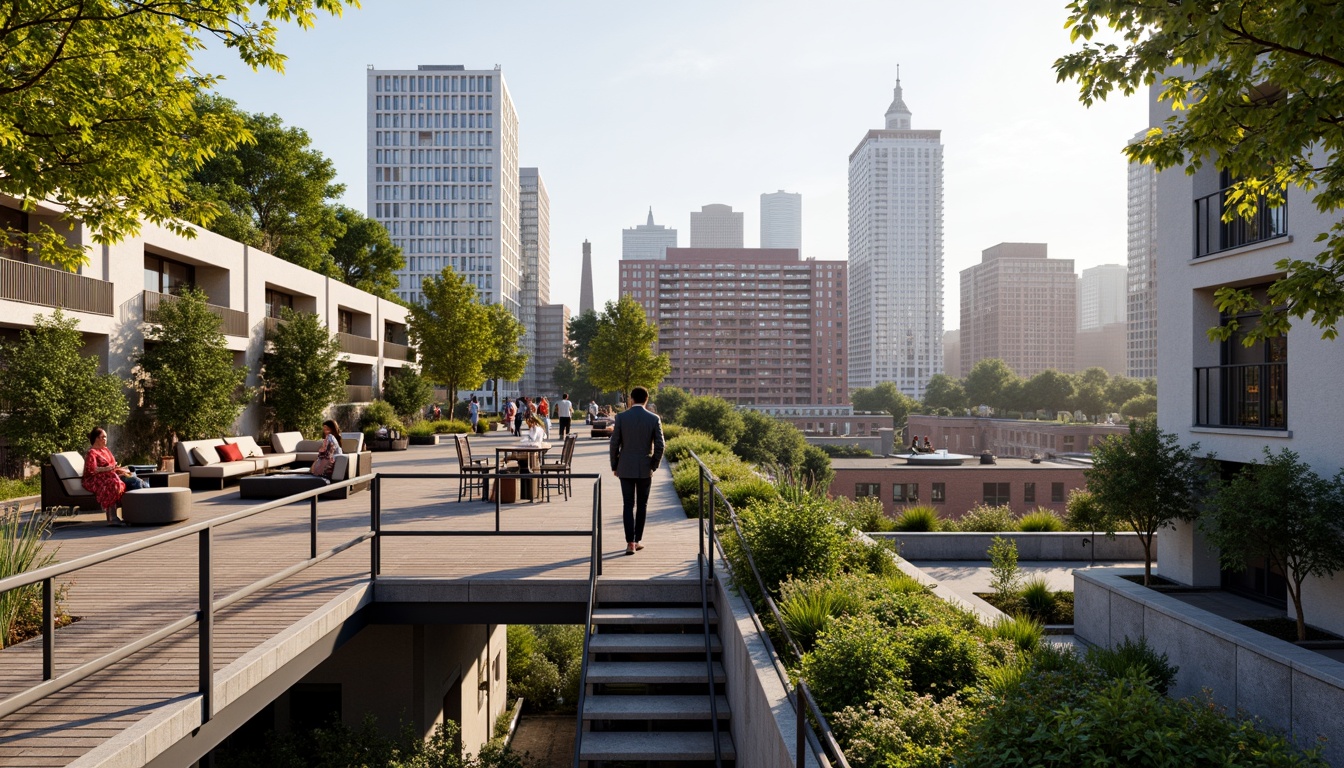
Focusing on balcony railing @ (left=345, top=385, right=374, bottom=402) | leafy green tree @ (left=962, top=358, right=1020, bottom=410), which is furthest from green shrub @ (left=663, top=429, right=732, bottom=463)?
leafy green tree @ (left=962, top=358, right=1020, bottom=410)

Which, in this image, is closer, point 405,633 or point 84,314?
point 405,633

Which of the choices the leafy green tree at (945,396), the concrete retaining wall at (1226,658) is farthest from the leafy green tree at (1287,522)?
the leafy green tree at (945,396)

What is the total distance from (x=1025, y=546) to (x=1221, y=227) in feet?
29.5

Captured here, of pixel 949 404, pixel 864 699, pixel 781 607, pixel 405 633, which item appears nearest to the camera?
pixel 864 699

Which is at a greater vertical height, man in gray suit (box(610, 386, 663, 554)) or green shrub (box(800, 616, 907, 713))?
man in gray suit (box(610, 386, 663, 554))

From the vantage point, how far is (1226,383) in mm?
12445

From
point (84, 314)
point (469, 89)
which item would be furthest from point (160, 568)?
point (469, 89)

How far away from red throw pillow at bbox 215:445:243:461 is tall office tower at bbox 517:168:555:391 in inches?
5901

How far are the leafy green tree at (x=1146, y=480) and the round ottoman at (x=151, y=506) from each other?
48.3 feet

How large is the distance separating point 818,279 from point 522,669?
505 feet

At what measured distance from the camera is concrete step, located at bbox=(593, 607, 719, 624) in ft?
24.5

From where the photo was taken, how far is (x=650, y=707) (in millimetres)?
6359

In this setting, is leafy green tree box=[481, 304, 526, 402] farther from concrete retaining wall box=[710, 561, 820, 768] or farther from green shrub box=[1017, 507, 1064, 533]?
concrete retaining wall box=[710, 561, 820, 768]

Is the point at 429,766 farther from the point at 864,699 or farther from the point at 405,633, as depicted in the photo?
the point at 864,699
